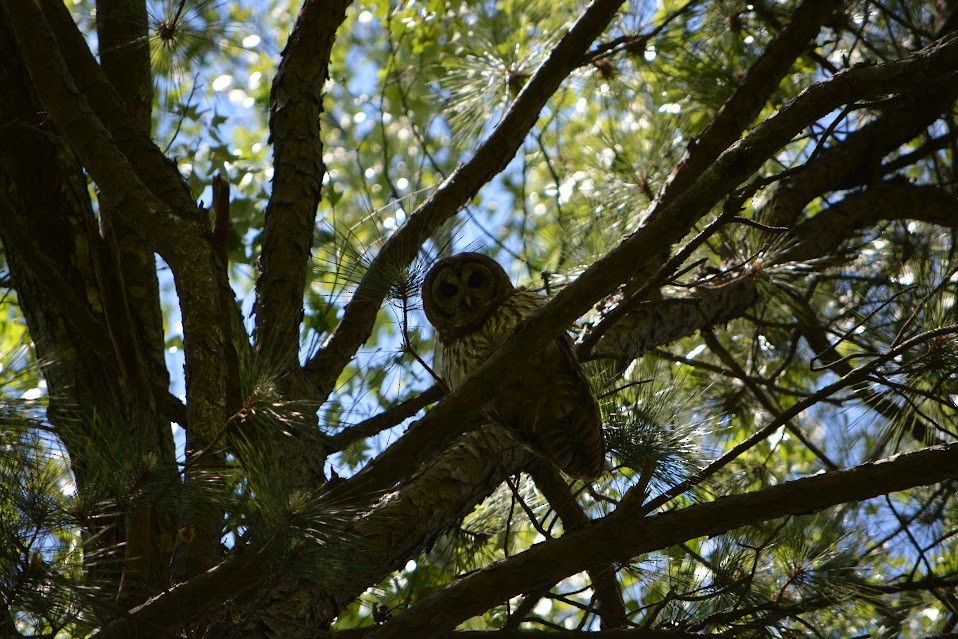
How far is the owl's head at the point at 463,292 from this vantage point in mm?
3184

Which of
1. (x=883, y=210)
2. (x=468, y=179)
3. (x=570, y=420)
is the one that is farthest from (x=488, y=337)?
(x=883, y=210)

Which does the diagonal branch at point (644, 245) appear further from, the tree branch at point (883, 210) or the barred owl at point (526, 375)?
the tree branch at point (883, 210)

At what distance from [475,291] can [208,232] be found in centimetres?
126

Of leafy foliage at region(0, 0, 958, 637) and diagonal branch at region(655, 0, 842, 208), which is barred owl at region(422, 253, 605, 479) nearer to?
leafy foliage at region(0, 0, 958, 637)

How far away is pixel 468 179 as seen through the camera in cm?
303

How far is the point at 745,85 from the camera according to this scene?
10.5 ft

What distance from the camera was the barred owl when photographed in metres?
2.71

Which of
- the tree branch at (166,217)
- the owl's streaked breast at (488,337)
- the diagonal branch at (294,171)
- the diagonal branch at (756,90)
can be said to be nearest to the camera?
the tree branch at (166,217)

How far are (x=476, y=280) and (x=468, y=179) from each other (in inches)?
16.6

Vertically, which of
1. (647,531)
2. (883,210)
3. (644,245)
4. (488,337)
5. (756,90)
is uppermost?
(883,210)

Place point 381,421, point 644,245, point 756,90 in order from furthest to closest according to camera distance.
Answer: point 756,90 → point 381,421 → point 644,245

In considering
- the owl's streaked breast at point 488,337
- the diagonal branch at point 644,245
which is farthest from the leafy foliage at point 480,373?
the owl's streaked breast at point 488,337

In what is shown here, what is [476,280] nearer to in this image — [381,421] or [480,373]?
[381,421]

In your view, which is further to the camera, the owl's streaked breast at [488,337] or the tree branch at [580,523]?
the owl's streaked breast at [488,337]
